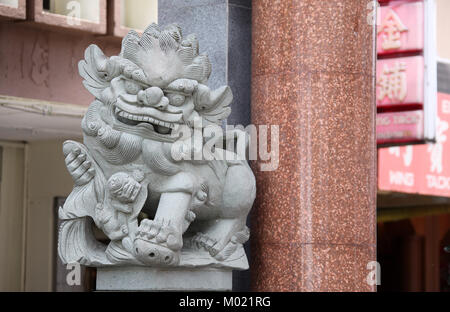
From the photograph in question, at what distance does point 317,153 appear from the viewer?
6.66 metres

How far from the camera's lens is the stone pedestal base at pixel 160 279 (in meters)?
6.10

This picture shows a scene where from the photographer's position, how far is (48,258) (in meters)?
16.0

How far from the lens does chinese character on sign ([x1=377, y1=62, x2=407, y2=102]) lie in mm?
14391

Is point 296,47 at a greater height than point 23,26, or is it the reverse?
point 23,26

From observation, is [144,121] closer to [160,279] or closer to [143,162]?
[143,162]

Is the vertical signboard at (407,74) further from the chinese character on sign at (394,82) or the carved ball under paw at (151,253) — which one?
the carved ball under paw at (151,253)

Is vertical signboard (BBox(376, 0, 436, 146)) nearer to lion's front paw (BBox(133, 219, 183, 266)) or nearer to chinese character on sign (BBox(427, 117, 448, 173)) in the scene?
chinese character on sign (BBox(427, 117, 448, 173))

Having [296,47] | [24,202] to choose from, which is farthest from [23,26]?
[296,47]

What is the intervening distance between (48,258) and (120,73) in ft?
33.6

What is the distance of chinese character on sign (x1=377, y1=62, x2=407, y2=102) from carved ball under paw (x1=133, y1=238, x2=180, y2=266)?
8.91m

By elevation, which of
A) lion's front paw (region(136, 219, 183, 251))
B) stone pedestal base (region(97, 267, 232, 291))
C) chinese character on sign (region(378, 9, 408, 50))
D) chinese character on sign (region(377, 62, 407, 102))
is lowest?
stone pedestal base (region(97, 267, 232, 291))

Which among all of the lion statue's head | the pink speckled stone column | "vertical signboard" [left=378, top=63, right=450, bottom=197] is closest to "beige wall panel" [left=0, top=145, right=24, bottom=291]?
"vertical signboard" [left=378, top=63, right=450, bottom=197]

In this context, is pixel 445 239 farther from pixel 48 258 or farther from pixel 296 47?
pixel 296 47

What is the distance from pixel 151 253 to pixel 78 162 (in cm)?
69
